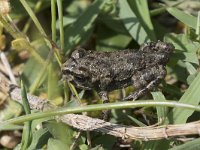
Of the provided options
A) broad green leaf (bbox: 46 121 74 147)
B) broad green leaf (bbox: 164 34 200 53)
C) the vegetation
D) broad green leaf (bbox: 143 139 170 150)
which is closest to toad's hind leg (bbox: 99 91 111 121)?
the vegetation

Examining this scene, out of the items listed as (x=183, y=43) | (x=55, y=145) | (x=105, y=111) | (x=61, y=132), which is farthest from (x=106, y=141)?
(x=183, y=43)

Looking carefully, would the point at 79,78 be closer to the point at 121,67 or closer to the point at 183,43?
the point at 121,67

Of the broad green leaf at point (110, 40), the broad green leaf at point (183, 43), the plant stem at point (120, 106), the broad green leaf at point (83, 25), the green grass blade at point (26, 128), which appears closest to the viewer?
the plant stem at point (120, 106)

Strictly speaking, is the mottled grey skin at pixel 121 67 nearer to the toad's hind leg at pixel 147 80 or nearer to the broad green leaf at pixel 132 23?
the toad's hind leg at pixel 147 80

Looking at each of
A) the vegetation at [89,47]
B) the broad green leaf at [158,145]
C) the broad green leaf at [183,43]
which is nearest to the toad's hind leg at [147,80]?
the vegetation at [89,47]

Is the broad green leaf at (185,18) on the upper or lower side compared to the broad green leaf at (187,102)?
upper

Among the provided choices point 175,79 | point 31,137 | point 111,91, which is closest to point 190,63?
point 175,79

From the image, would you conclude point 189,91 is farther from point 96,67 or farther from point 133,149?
point 96,67
